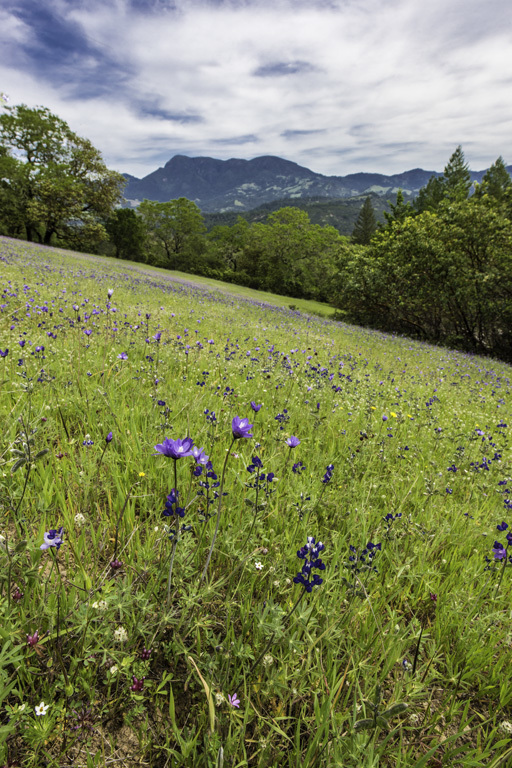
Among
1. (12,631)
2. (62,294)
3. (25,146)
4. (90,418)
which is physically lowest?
(12,631)

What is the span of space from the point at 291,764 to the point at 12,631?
3.95 feet

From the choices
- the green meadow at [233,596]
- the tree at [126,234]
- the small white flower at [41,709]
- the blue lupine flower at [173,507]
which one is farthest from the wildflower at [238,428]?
the tree at [126,234]

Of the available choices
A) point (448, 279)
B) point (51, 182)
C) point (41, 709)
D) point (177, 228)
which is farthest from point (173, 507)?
point (177, 228)

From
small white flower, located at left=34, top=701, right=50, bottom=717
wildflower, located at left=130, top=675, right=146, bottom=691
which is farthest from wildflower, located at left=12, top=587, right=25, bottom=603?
wildflower, located at left=130, top=675, right=146, bottom=691

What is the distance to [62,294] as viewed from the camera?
7.82m

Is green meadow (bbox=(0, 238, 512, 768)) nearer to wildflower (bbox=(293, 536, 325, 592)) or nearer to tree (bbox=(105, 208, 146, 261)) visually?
wildflower (bbox=(293, 536, 325, 592))

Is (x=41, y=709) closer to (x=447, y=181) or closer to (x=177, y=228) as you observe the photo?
(x=447, y=181)

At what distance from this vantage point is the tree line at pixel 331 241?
58.4 feet

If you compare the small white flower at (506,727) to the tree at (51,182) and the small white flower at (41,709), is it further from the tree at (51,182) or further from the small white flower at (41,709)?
the tree at (51,182)

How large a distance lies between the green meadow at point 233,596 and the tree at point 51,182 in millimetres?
46563

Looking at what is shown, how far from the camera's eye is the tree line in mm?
17812

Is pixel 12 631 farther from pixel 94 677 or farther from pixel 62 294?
pixel 62 294

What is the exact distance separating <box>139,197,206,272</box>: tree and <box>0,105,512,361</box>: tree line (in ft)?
0.70

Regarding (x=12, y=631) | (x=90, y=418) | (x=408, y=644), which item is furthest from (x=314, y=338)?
(x=12, y=631)
